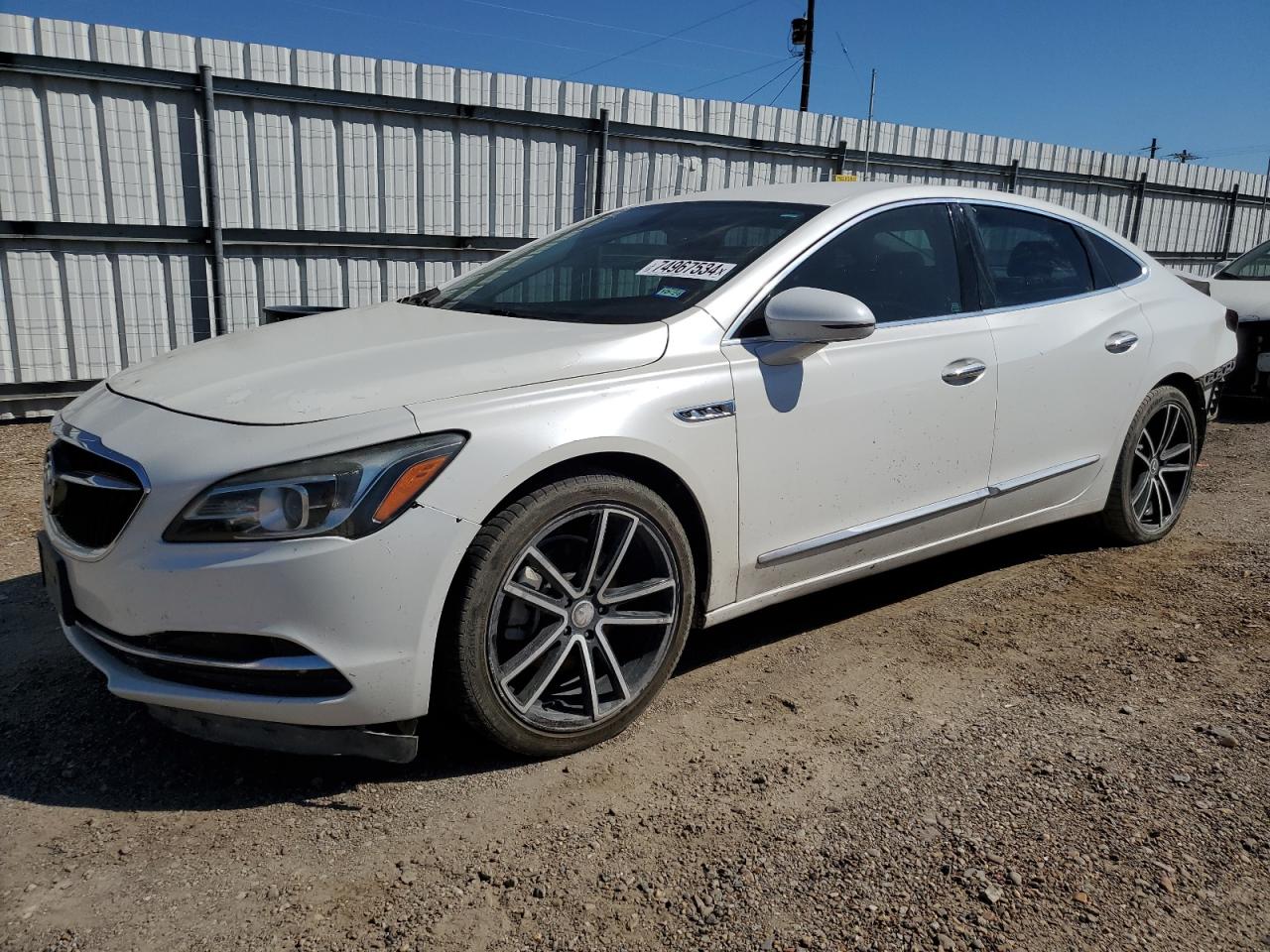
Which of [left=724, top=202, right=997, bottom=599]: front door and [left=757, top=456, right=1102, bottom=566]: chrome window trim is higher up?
[left=724, top=202, right=997, bottom=599]: front door

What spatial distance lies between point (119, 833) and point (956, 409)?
9.36 ft

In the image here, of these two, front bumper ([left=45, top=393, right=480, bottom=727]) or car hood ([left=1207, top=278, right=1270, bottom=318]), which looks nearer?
front bumper ([left=45, top=393, right=480, bottom=727])

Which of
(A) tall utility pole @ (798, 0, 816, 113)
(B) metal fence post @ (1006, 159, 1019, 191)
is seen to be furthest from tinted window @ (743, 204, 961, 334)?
(A) tall utility pole @ (798, 0, 816, 113)

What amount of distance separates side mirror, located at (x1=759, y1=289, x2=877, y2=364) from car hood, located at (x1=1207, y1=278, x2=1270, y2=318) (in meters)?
6.33

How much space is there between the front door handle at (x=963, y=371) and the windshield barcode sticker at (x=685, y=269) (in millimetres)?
890

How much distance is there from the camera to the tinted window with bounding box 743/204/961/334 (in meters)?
3.36

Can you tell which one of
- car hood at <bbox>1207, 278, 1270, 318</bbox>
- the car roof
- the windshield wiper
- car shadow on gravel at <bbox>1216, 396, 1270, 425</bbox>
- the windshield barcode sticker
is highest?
the car roof

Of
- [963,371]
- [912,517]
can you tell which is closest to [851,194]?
[963,371]

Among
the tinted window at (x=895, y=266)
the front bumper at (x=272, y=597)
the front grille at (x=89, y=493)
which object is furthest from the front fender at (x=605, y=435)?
the front grille at (x=89, y=493)

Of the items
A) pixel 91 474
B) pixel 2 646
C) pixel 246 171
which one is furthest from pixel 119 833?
pixel 246 171

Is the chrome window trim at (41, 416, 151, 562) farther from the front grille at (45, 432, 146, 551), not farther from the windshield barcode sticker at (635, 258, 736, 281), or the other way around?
the windshield barcode sticker at (635, 258, 736, 281)

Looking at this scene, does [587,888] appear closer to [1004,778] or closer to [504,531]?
[504,531]

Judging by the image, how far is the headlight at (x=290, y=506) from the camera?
7.59 feet

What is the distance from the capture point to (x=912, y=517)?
3512mm
